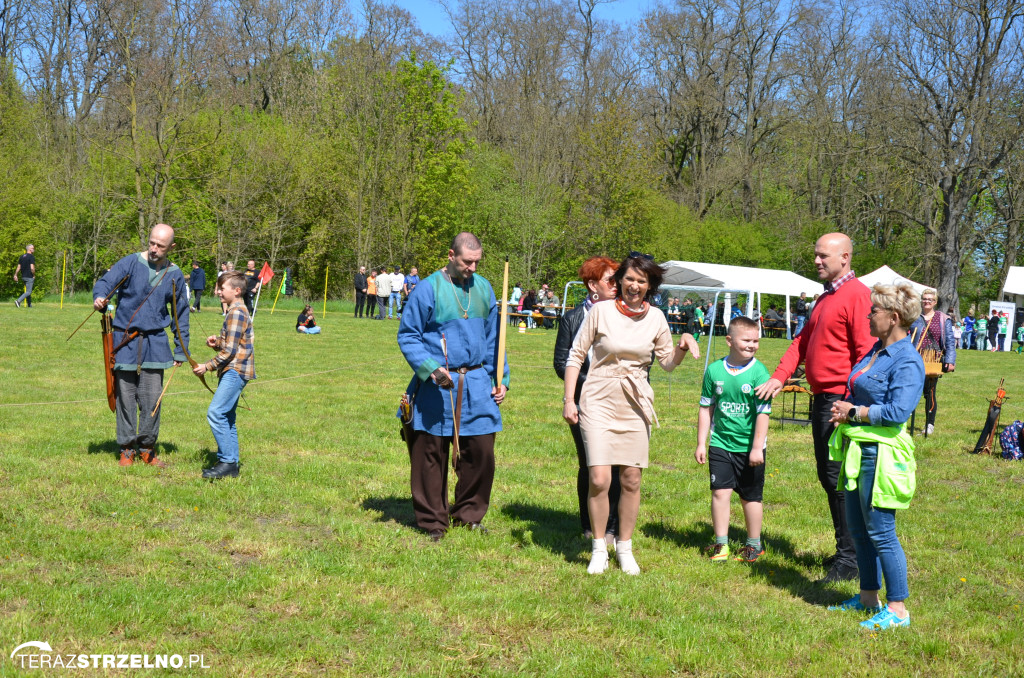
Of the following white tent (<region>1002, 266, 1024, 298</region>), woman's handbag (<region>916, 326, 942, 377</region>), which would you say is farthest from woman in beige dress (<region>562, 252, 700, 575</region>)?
white tent (<region>1002, 266, 1024, 298</region>)

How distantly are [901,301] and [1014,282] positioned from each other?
109ft

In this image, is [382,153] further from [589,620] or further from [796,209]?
[589,620]

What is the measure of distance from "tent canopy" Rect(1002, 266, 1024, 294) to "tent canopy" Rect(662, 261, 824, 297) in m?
6.35

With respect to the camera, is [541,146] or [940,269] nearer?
[940,269]

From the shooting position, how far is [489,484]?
6156mm

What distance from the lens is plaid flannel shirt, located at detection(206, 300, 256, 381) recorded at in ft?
23.4

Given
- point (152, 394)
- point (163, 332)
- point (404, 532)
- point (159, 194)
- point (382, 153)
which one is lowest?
point (404, 532)

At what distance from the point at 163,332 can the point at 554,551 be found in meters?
3.82

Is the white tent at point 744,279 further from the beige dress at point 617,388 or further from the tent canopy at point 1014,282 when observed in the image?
the beige dress at point 617,388

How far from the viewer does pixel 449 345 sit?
5914 mm

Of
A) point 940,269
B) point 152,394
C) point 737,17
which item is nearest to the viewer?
point 152,394

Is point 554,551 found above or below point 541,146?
below

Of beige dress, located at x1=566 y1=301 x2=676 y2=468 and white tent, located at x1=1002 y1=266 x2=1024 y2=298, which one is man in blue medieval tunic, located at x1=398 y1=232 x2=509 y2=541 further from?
white tent, located at x1=1002 y1=266 x2=1024 y2=298

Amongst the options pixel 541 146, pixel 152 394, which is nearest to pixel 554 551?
pixel 152 394
